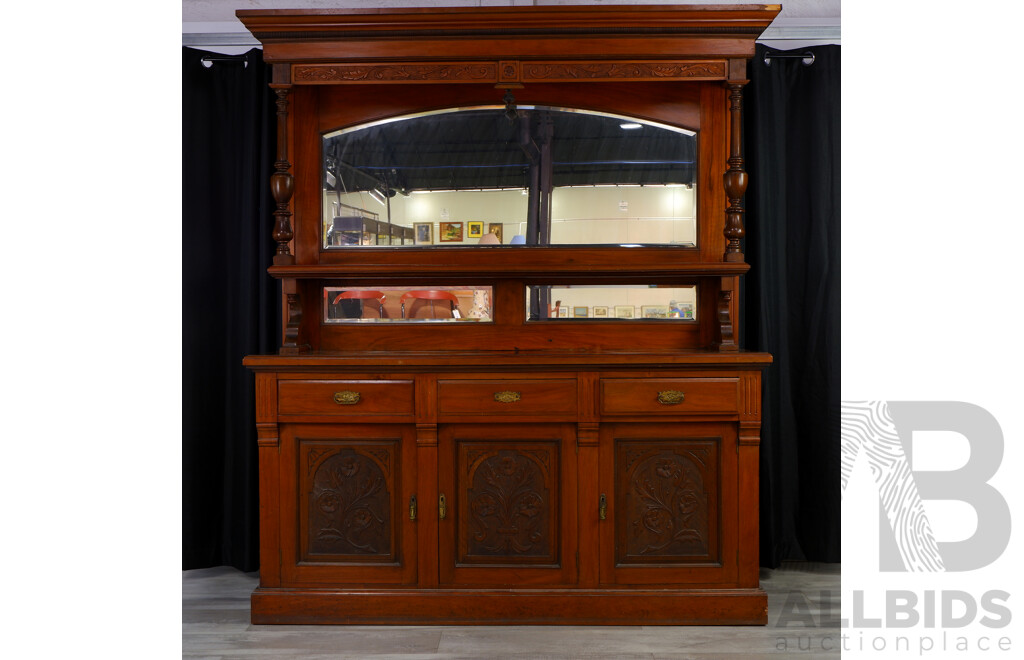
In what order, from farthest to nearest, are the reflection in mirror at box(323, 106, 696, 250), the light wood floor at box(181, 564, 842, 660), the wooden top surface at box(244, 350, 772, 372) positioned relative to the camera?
the reflection in mirror at box(323, 106, 696, 250) → the wooden top surface at box(244, 350, 772, 372) → the light wood floor at box(181, 564, 842, 660)

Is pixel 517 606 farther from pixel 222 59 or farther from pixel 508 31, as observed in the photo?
pixel 222 59

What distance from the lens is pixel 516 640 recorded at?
229 centimetres

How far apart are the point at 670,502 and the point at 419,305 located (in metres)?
1.21

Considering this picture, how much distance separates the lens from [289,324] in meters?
2.60

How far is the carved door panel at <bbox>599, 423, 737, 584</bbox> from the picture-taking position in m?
2.39

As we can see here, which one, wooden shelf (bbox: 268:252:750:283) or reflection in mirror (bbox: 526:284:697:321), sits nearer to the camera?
wooden shelf (bbox: 268:252:750:283)

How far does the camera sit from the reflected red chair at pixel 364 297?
2.74m

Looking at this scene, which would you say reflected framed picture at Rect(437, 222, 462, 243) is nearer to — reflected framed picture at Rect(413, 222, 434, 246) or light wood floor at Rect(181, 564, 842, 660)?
reflected framed picture at Rect(413, 222, 434, 246)

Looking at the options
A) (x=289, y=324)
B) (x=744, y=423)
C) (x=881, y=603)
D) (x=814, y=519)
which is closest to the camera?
(x=881, y=603)

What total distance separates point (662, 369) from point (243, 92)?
2147mm

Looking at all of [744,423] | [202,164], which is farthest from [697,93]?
[202,164]

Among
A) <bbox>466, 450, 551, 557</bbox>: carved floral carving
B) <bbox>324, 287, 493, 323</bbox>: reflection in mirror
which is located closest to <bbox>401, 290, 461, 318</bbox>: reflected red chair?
<bbox>324, 287, 493, 323</bbox>: reflection in mirror

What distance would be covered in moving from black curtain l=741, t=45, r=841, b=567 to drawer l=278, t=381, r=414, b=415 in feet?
5.01

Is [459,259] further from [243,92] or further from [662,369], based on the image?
[243,92]
